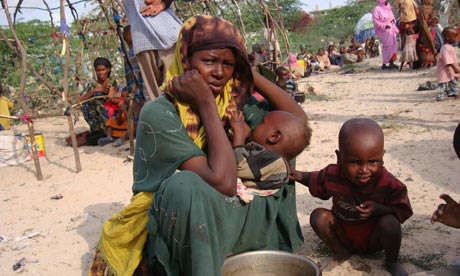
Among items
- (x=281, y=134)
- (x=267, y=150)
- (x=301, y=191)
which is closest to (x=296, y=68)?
(x=301, y=191)

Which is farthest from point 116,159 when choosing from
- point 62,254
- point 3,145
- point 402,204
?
point 402,204

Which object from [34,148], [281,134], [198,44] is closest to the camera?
[198,44]

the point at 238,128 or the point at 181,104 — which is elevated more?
the point at 181,104

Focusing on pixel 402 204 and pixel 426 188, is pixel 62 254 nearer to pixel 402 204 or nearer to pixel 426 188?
pixel 402 204

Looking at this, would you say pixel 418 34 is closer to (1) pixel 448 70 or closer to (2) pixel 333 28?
(1) pixel 448 70

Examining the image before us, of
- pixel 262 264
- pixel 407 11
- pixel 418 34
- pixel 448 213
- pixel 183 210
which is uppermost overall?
pixel 407 11

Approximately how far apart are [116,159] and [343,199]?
3816 mm

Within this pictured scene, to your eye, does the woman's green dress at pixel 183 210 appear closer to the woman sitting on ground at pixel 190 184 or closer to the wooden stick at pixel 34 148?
the woman sitting on ground at pixel 190 184

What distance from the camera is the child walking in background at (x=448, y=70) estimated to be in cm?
721

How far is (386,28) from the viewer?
12180mm

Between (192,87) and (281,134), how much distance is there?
0.56 metres

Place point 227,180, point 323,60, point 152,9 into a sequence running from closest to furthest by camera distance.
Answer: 1. point 227,180
2. point 152,9
3. point 323,60

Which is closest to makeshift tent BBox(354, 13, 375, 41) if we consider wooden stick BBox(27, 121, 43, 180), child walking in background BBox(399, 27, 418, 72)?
child walking in background BBox(399, 27, 418, 72)

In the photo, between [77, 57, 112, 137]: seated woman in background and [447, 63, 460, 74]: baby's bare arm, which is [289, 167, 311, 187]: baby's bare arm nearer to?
[77, 57, 112, 137]: seated woman in background
